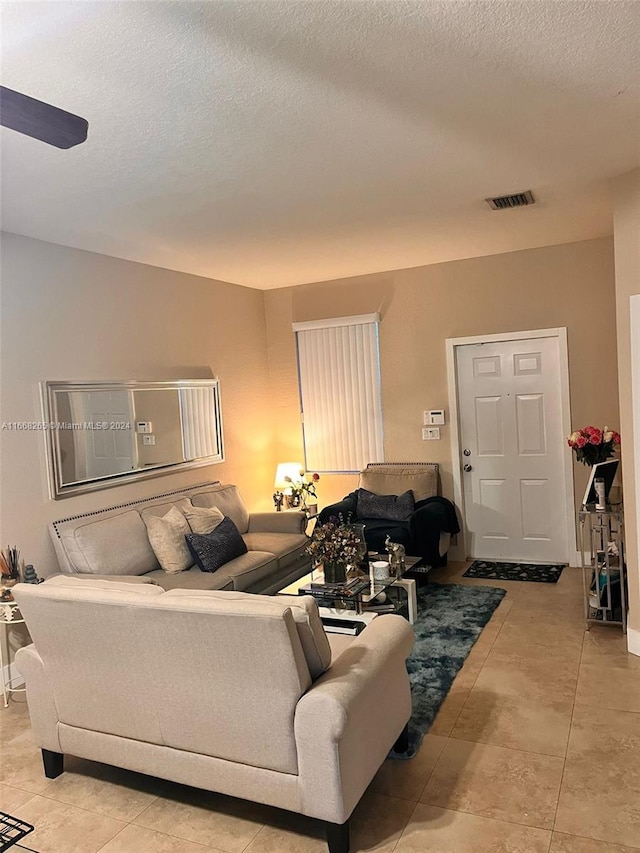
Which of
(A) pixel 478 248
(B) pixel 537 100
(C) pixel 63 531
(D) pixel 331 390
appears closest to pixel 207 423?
(D) pixel 331 390

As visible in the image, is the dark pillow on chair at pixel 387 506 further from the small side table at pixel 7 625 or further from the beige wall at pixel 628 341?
the small side table at pixel 7 625

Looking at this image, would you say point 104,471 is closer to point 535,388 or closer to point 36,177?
point 36,177

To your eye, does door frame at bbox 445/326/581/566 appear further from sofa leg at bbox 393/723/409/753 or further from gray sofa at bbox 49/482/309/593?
sofa leg at bbox 393/723/409/753

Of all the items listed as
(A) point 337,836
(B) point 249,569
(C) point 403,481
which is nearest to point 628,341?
(C) point 403,481

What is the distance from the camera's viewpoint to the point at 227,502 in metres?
5.20

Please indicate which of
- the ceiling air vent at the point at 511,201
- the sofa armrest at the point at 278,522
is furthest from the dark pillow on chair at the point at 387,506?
the ceiling air vent at the point at 511,201

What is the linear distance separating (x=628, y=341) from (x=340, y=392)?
308 centimetres

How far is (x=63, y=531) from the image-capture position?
3920 mm

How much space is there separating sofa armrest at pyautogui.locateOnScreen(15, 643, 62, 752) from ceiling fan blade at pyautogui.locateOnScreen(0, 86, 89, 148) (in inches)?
82.3

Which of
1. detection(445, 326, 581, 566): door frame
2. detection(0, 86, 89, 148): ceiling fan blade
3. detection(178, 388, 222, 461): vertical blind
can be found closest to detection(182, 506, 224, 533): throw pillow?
detection(178, 388, 222, 461): vertical blind

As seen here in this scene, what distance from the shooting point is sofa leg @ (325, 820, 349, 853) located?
7.13 feet

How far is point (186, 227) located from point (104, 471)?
5.66 ft

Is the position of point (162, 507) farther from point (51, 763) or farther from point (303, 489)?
point (51, 763)

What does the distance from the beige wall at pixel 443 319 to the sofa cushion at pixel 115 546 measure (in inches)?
95.5
